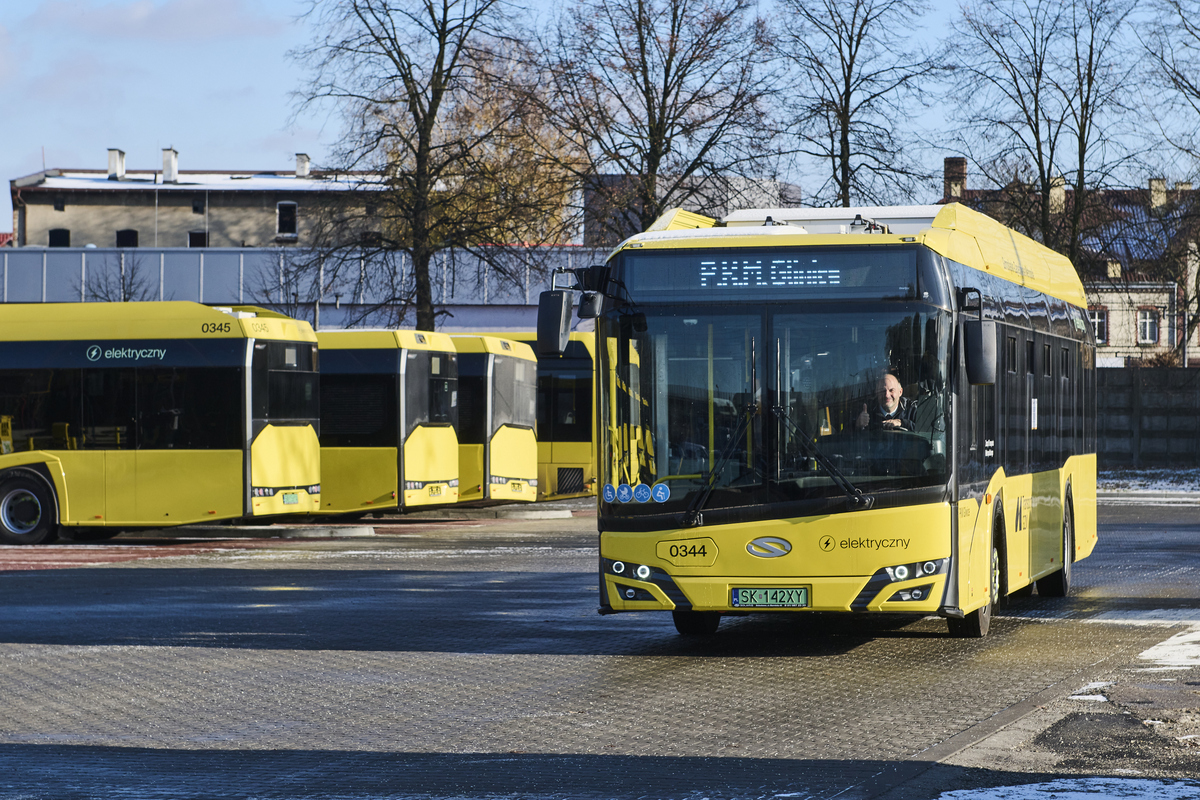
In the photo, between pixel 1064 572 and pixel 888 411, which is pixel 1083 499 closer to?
pixel 1064 572

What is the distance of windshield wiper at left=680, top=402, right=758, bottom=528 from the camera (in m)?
11.3

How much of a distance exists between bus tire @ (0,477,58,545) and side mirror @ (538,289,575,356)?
14.8 m

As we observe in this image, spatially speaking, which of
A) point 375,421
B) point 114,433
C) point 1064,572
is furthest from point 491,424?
point 1064,572

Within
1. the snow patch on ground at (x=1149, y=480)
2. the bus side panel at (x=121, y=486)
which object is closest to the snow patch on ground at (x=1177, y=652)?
the bus side panel at (x=121, y=486)

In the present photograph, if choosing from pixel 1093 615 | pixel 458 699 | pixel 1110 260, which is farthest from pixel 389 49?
pixel 458 699

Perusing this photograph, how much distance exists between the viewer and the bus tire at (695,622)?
42.8 feet

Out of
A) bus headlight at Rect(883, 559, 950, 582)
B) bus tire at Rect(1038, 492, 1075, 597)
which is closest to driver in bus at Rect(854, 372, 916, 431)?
bus headlight at Rect(883, 559, 950, 582)

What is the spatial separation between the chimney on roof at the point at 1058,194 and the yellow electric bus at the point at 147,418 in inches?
853

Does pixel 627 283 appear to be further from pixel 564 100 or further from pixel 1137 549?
pixel 564 100

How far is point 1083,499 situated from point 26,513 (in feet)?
48.3

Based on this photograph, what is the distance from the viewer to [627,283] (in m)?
11.7

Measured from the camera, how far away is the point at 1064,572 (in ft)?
53.6

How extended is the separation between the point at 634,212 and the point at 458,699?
24983 mm

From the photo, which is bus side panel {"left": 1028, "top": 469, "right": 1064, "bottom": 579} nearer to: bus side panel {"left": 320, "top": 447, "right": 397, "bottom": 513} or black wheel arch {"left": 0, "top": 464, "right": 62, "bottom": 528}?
bus side panel {"left": 320, "top": 447, "right": 397, "bottom": 513}
